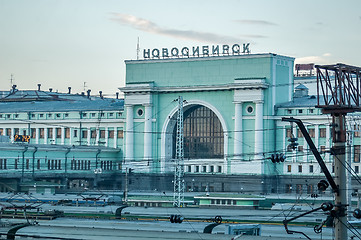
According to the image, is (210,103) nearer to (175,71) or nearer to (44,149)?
(175,71)

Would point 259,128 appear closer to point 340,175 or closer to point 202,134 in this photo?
point 202,134

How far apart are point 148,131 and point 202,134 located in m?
8.30

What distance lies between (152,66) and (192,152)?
14.7 meters

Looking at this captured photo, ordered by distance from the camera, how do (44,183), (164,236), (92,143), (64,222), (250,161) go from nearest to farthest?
(164,236) < (64,222) < (44,183) < (250,161) < (92,143)

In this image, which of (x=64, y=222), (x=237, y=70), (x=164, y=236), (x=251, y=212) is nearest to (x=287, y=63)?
(x=237, y=70)

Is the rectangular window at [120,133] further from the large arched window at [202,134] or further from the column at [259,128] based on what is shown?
the column at [259,128]

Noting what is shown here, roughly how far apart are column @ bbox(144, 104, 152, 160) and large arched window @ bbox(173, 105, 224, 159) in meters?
5.50

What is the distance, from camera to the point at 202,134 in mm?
124812

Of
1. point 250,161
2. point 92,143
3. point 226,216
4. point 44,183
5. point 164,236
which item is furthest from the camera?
point 92,143

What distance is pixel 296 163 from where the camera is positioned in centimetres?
11588

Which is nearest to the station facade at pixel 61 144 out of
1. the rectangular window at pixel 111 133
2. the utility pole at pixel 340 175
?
the rectangular window at pixel 111 133

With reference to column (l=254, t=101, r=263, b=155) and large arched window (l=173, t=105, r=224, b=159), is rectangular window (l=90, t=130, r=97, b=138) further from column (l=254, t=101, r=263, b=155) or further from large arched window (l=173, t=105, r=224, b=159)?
column (l=254, t=101, r=263, b=155)

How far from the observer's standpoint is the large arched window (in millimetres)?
123062

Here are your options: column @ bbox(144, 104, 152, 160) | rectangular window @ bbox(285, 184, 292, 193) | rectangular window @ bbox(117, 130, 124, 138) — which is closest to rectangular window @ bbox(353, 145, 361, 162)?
rectangular window @ bbox(285, 184, 292, 193)
